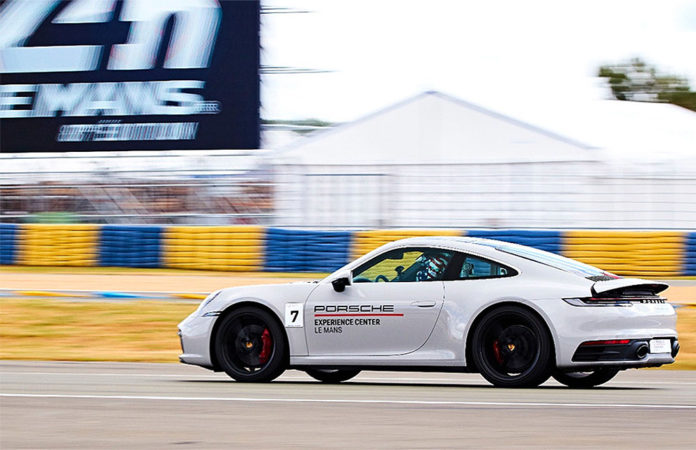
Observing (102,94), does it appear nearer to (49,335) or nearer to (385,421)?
(49,335)

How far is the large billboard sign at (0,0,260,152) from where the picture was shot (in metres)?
26.0

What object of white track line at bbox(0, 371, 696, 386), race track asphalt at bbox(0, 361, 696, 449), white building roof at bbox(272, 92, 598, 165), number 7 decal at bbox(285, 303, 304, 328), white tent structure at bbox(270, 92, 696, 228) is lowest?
white track line at bbox(0, 371, 696, 386)

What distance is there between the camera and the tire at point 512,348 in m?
7.86

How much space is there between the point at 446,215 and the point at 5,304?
934cm

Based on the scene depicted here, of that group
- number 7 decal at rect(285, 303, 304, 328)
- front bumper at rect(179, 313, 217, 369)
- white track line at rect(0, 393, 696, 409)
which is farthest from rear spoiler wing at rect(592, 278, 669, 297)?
front bumper at rect(179, 313, 217, 369)

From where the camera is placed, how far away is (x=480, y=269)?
8.38 metres

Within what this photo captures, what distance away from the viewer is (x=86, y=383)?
869 cm

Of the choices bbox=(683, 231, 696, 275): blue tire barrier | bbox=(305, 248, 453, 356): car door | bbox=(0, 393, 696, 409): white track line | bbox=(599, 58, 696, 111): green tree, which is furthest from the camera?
bbox=(599, 58, 696, 111): green tree

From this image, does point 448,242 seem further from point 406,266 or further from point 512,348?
point 512,348

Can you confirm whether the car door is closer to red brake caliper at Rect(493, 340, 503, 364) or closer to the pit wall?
red brake caliper at Rect(493, 340, 503, 364)

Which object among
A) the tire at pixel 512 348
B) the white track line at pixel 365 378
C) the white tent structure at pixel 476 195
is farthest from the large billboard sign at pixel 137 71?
the tire at pixel 512 348

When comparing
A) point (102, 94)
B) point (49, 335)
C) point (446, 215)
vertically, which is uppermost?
point (102, 94)

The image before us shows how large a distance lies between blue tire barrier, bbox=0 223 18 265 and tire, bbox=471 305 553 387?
57.0 ft

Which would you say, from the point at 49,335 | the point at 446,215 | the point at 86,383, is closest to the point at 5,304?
the point at 49,335
